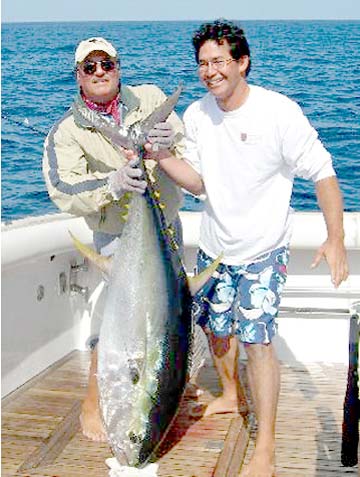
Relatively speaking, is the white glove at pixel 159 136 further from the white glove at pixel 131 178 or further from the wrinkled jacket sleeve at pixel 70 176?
the wrinkled jacket sleeve at pixel 70 176

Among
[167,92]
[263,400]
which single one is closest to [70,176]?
[263,400]

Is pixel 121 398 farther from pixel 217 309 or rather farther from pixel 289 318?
pixel 289 318

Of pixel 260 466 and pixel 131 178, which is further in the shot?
pixel 260 466

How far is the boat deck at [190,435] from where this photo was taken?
314 cm

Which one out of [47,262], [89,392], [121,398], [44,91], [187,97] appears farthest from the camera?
[44,91]

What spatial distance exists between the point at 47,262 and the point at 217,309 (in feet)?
3.84

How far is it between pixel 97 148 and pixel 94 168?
81 millimetres

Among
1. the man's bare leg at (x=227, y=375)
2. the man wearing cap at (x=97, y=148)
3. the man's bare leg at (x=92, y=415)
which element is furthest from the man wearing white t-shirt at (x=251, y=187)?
the man's bare leg at (x=92, y=415)

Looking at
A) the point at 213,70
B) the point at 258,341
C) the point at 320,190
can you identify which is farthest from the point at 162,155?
the point at 258,341

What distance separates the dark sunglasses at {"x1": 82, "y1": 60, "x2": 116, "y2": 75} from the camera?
296 centimetres

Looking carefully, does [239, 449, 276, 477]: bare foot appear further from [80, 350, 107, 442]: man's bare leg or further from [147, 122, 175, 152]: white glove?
[147, 122, 175, 152]: white glove

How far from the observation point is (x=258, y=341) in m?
2.99

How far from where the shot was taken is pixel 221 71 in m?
2.85

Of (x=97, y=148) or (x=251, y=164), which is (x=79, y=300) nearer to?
(x=97, y=148)
